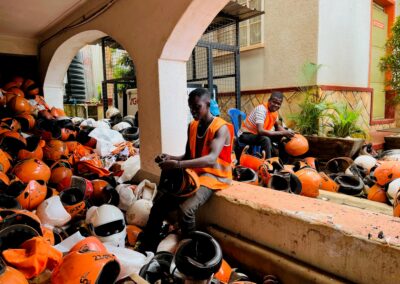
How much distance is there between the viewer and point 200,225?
124 inches

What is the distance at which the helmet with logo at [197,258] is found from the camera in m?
2.00

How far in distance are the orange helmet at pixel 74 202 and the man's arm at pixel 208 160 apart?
1.23 metres

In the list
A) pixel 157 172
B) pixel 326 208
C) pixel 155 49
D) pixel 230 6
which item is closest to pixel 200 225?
pixel 157 172

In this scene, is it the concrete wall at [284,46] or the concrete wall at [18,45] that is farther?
the concrete wall at [284,46]

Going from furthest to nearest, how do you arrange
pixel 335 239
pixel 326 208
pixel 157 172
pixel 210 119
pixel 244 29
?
pixel 244 29
pixel 157 172
pixel 210 119
pixel 326 208
pixel 335 239

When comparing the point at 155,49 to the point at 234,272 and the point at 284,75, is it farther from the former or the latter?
the point at 284,75

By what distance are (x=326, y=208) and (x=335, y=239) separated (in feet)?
1.14

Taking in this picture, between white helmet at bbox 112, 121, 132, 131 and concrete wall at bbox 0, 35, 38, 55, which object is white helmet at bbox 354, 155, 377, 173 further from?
concrete wall at bbox 0, 35, 38, 55

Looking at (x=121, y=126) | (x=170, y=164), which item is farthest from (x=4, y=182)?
(x=121, y=126)

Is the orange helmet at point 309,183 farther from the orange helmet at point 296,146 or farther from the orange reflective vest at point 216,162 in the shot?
the orange helmet at point 296,146

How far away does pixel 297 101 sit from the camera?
25.2ft

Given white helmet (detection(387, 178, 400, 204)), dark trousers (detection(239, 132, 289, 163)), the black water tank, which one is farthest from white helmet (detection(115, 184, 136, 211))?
the black water tank

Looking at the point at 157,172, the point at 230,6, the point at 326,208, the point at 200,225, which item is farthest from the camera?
the point at 230,6

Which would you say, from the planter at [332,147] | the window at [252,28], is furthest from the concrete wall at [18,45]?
the planter at [332,147]
